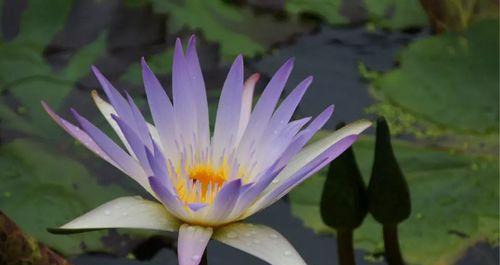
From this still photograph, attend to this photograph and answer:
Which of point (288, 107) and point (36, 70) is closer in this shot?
point (288, 107)

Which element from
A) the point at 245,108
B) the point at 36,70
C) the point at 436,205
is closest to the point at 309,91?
the point at 436,205

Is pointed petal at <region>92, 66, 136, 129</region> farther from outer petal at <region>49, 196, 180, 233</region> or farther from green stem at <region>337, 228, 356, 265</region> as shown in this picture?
green stem at <region>337, 228, 356, 265</region>

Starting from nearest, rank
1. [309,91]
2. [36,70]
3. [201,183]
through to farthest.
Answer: [201,183] < [36,70] < [309,91]

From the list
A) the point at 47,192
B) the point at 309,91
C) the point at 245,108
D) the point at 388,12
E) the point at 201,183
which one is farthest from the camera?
the point at 388,12

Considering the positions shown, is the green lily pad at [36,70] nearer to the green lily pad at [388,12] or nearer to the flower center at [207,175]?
the green lily pad at [388,12]

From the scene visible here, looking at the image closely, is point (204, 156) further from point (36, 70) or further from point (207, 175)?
point (36, 70)

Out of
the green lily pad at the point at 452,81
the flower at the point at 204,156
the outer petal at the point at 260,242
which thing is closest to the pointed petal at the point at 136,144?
the flower at the point at 204,156
